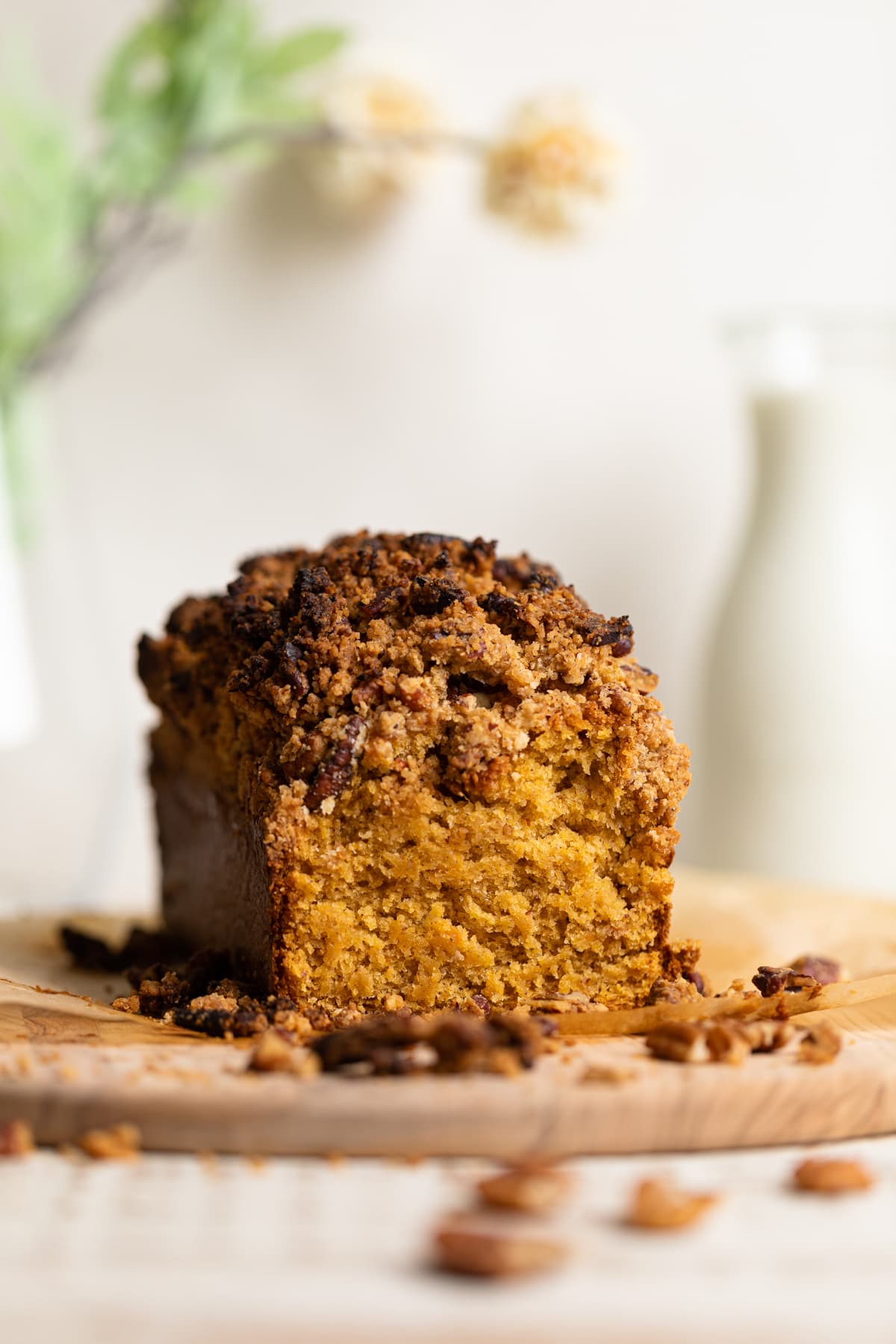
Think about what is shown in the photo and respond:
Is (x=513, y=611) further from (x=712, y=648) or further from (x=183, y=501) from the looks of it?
(x=183, y=501)

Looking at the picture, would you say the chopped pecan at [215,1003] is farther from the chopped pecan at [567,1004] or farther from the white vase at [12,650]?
the white vase at [12,650]

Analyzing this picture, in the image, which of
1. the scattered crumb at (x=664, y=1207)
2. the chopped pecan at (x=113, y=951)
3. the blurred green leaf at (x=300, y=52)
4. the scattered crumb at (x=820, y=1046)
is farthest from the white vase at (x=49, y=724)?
the scattered crumb at (x=664, y=1207)

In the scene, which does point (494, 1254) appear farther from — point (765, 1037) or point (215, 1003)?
point (215, 1003)

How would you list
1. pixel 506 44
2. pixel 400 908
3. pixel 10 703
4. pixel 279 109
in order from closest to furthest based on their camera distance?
pixel 400 908
pixel 10 703
pixel 279 109
pixel 506 44

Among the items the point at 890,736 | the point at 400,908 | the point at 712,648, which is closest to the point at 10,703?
the point at 400,908

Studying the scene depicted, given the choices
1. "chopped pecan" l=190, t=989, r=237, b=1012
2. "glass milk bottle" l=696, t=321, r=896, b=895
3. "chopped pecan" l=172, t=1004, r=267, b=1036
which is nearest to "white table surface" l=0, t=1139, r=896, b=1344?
"chopped pecan" l=172, t=1004, r=267, b=1036

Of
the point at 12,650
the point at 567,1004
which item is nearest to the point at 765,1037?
the point at 567,1004

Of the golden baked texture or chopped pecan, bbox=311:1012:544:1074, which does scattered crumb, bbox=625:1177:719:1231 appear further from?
the golden baked texture
